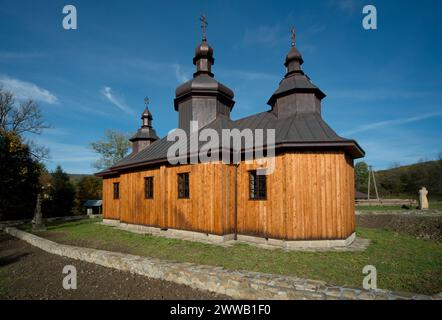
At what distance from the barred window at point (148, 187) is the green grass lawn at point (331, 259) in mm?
3350

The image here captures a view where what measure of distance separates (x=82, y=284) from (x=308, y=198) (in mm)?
7303

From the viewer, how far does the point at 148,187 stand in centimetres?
1334

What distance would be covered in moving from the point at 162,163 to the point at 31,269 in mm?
6384

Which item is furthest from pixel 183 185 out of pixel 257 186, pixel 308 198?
pixel 308 198

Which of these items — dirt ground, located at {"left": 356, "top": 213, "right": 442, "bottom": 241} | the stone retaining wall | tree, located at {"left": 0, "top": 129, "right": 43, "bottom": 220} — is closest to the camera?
the stone retaining wall

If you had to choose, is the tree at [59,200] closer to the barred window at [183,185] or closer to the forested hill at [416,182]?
the barred window at [183,185]

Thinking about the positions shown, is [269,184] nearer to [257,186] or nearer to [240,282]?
[257,186]

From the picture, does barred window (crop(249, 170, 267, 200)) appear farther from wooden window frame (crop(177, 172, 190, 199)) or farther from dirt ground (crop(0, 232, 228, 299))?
dirt ground (crop(0, 232, 228, 299))

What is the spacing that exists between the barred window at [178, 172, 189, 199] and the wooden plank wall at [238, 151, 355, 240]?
12.5 feet

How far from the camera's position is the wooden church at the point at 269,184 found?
8.67m

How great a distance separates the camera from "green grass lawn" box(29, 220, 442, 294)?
5445 mm

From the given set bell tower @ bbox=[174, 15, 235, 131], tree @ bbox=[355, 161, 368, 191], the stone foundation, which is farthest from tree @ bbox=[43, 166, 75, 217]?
tree @ bbox=[355, 161, 368, 191]

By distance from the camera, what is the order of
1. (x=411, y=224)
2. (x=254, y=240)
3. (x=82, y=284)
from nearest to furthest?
(x=82, y=284) → (x=254, y=240) → (x=411, y=224)
